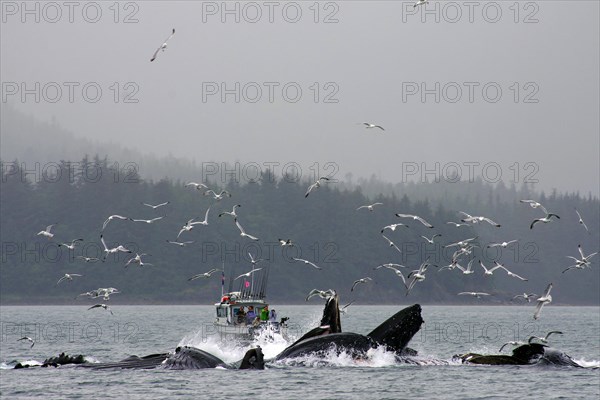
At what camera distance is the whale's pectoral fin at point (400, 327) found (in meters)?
54.3

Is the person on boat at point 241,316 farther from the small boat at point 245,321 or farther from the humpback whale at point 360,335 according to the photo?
the humpback whale at point 360,335

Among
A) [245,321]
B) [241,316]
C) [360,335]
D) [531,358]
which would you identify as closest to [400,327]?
[360,335]

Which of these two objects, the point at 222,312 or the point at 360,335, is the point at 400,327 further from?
the point at 222,312

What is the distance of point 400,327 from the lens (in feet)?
179

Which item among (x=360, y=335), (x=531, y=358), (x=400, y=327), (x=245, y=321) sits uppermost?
(x=400, y=327)

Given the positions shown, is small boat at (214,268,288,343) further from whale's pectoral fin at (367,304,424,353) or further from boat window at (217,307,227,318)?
whale's pectoral fin at (367,304,424,353)

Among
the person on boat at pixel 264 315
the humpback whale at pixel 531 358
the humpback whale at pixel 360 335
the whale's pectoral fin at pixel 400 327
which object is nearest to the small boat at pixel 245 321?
the person on boat at pixel 264 315

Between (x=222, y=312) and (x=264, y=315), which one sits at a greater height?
(x=222, y=312)

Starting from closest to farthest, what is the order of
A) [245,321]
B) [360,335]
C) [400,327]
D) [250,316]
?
[400,327]
[360,335]
[245,321]
[250,316]

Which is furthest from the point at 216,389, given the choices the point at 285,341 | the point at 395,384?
the point at 285,341

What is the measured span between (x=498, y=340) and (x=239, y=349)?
44.6 m

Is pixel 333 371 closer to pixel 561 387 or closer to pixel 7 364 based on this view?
pixel 561 387

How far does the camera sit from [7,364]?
6400 centimetres

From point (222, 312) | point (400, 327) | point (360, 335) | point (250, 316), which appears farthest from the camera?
point (222, 312)
